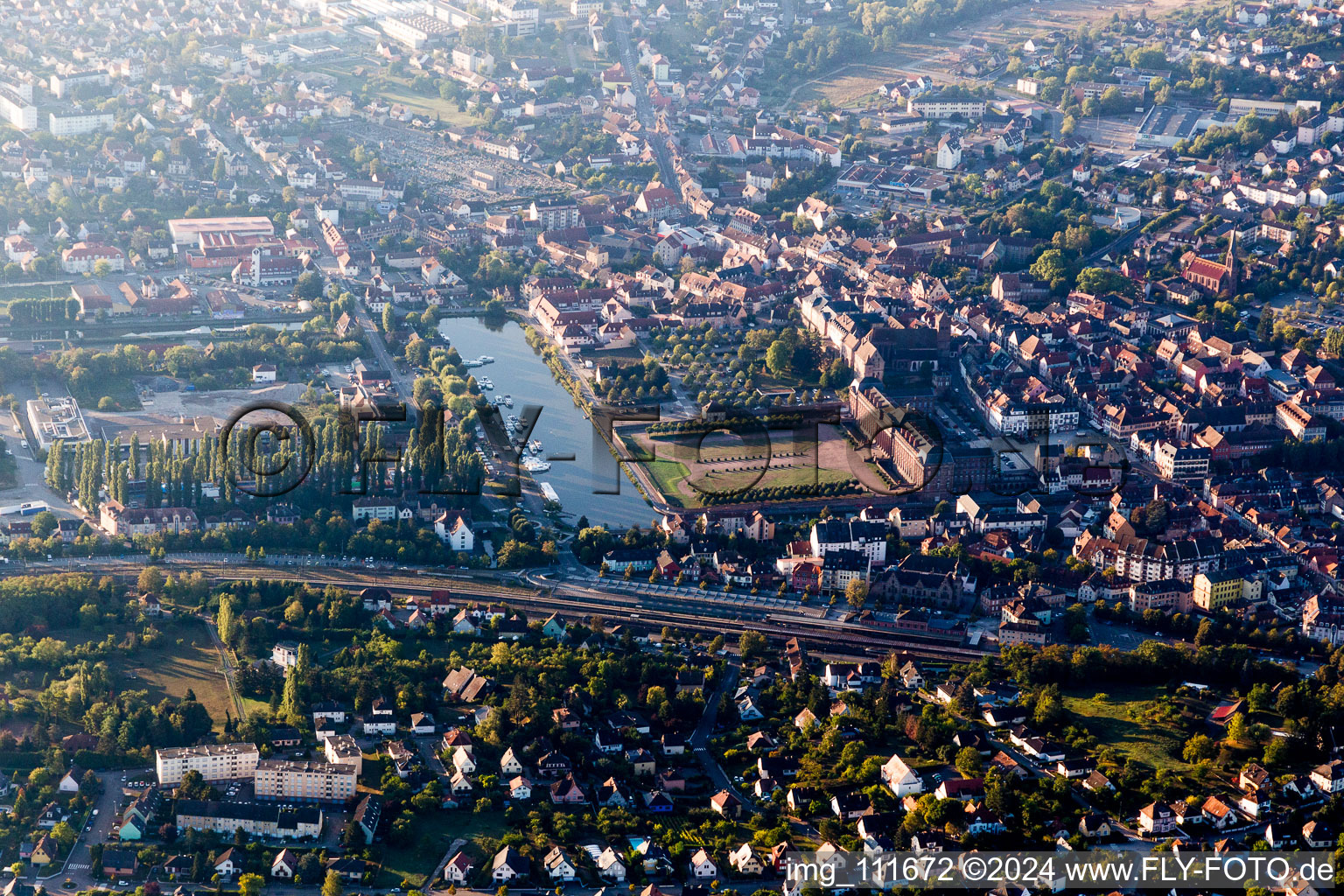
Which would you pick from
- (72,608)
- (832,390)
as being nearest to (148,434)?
(72,608)

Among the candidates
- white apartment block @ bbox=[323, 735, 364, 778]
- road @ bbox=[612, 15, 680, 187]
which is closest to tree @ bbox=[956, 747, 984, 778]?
white apartment block @ bbox=[323, 735, 364, 778]

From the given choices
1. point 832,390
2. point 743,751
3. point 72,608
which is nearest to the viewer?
point 743,751

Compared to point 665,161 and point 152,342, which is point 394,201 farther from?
point 152,342

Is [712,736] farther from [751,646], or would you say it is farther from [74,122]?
[74,122]

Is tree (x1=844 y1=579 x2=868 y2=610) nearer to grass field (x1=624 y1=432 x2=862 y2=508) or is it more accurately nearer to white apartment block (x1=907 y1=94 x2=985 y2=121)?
grass field (x1=624 y1=432 x2=862 y2=508)

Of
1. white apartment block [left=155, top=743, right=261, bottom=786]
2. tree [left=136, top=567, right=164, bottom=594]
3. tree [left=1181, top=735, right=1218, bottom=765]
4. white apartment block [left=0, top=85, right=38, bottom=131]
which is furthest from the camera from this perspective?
white apartment block [left=0, top=85, right=38, bottom=131]

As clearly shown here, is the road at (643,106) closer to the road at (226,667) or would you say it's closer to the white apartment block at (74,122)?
the white apartment block at (74,122)
